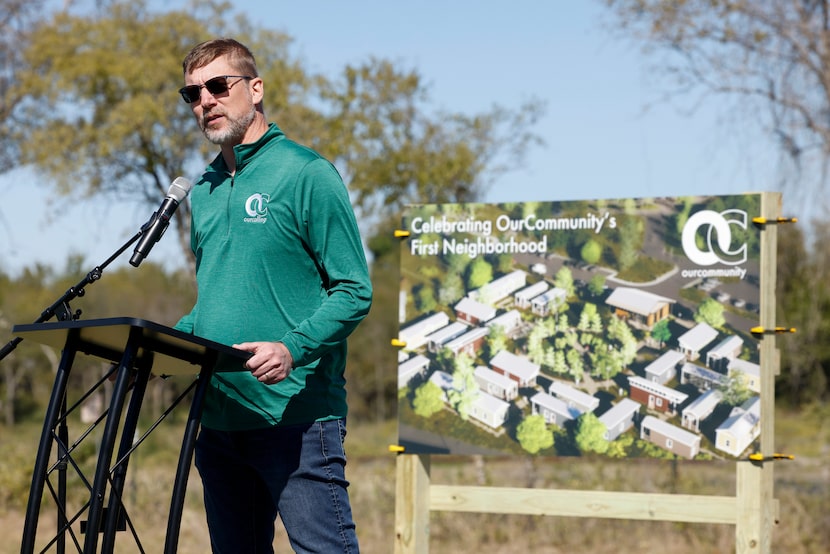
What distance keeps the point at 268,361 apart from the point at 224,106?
810mm

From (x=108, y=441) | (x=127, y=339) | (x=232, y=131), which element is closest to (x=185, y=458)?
(x=108, y=441)

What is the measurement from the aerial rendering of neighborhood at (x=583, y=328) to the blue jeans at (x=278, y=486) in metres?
2.79

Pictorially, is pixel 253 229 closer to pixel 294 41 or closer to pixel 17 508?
pixel 17 508

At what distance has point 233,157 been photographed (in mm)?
3141

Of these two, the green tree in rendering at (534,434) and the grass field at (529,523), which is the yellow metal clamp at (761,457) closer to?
the green tree in rendering at (534,434)

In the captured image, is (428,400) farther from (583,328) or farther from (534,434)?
Result: (583,328)

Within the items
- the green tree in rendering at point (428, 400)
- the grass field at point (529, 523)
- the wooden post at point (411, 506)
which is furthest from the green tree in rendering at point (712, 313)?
the grass field at point (529, 523)

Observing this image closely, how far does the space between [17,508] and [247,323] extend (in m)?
7.02

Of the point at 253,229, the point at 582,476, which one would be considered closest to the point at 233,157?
the point at 253,229

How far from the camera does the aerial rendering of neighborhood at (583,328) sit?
17.6 ft

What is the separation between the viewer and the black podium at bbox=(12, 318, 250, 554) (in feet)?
8.07

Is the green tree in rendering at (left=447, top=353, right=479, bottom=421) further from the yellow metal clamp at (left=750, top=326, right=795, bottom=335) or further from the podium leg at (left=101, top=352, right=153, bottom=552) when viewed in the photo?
the podium leg at (left=101, top=352, right=153, bottom=552)

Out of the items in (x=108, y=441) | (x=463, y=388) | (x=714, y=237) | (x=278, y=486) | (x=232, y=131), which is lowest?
(x=278, y=486)

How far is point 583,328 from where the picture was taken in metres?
5.64
